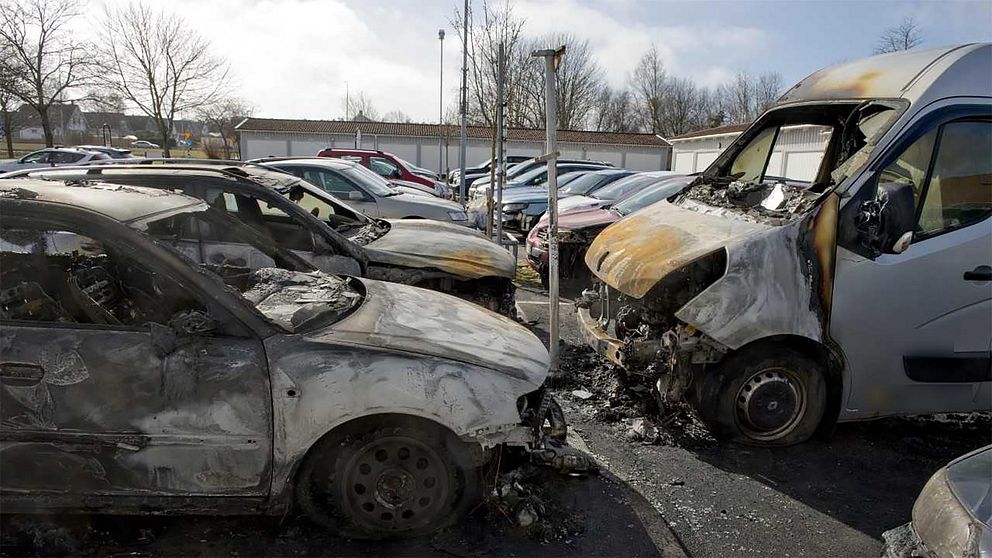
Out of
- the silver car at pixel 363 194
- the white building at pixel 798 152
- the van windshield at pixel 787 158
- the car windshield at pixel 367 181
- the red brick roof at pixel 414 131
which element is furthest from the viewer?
the red brick roof at pixel 414 131

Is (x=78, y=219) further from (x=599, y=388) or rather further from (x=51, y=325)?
(x=599, y=388)

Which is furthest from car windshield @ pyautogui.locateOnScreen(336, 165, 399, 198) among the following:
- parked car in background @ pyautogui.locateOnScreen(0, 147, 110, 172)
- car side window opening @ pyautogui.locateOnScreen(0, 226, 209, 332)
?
parked car in background @ pyautogui.locateOnScreen(0, 147, 110, 172)

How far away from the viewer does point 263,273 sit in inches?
154

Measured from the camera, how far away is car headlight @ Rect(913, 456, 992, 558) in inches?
79.9

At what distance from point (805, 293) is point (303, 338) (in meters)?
3.07

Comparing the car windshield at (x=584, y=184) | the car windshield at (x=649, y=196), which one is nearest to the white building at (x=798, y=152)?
the car windshield at (x=649, y=196)

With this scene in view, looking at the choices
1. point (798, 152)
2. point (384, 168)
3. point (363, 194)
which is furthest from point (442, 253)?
point (384, 168)

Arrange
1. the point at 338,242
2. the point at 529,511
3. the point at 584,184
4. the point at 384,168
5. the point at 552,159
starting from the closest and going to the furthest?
1. the point at 529,511
2. the point at 552,159
3. the point at 338,242
4. the point at 584,184
5. the point at 384,168

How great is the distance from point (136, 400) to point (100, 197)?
113cm

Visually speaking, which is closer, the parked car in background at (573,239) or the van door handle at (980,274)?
the van door handle at (980,274)

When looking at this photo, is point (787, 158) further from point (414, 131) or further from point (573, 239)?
point (414, 131)

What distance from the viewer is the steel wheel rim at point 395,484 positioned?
2893 mm

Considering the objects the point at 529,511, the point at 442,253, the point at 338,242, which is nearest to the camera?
the point at 529,511

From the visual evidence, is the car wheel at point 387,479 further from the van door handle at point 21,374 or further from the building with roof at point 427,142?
the building with roof at point 427,142
